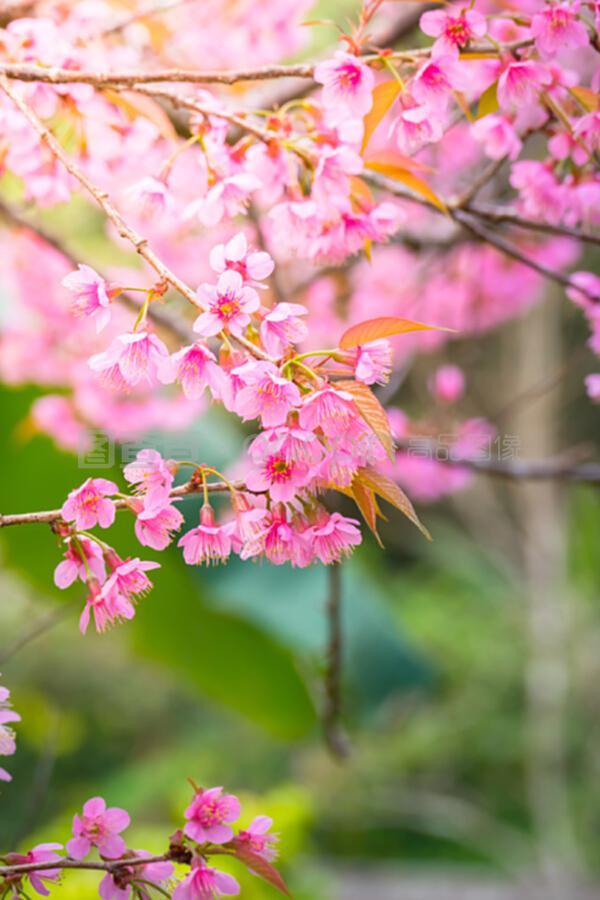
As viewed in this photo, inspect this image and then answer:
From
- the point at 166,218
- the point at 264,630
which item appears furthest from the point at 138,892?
the point at 264,630

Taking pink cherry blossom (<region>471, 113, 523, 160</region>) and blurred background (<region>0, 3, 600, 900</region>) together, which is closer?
pink cherry blossom (<region>471, 113, 523, 160</region>)

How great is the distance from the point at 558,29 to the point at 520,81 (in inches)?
1.9

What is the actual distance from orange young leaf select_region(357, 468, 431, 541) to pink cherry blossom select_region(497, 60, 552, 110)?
37 cm

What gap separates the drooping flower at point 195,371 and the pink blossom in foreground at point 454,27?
339 millimetres

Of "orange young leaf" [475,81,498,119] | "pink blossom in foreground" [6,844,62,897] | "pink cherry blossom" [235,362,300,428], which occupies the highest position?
"orange young leaf" [475,81,498,119]

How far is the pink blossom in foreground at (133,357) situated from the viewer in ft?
1.71

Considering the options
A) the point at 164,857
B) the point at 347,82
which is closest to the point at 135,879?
the point at 164,857

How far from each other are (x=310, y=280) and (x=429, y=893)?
11.7 feet

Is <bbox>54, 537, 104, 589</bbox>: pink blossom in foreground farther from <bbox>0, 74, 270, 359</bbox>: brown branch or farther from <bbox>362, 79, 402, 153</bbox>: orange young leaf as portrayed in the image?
<bbox>362, 79, 402, 153</bbox>: orange young leaf

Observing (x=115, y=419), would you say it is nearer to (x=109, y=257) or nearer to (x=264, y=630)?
(x=264, y=630)

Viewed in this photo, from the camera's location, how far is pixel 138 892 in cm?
54

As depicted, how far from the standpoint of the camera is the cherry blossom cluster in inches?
Answer: 20.7

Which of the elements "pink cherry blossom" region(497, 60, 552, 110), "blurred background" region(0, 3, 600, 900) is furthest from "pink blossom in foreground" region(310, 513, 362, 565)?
"blurred background" region(0, 3, 600, 900)

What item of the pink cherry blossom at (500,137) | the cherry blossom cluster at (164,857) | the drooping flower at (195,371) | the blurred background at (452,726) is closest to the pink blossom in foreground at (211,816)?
the cherry blossom cluster at (164,857)
